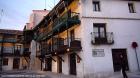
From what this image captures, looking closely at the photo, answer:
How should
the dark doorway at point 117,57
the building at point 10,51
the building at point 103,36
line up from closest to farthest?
the building at point 103,36 < the dark doorway at point 117,57 < the building at point 10,51

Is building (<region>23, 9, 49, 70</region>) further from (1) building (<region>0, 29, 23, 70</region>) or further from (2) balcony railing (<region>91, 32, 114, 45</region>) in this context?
(2) balcony railing (<region>91, 32, 114, 45</region>)

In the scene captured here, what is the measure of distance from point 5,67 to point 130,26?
31.4 meters

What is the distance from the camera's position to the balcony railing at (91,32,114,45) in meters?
17.9

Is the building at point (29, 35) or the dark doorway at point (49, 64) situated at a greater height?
the building at point (29, 35)

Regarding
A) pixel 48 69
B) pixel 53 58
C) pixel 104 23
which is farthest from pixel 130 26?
pixel 48 69

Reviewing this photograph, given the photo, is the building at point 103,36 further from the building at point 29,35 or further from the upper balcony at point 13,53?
the upper balcony at point 13,53

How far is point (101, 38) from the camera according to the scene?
59.9 feet

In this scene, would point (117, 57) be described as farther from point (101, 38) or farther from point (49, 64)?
point (49, 64)

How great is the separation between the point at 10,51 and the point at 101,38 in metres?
29.2

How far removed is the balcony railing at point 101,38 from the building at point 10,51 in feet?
90.3

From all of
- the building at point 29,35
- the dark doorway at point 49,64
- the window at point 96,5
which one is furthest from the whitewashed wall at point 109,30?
the building at point 29,35

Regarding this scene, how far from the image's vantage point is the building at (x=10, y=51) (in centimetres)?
4084

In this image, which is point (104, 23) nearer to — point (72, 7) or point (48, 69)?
point (72, 7)

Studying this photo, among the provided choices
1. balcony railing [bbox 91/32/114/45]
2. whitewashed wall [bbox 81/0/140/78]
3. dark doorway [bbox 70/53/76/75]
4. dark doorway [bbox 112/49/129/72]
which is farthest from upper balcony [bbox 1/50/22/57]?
dark doorway [bbox 112/49/129/72]
